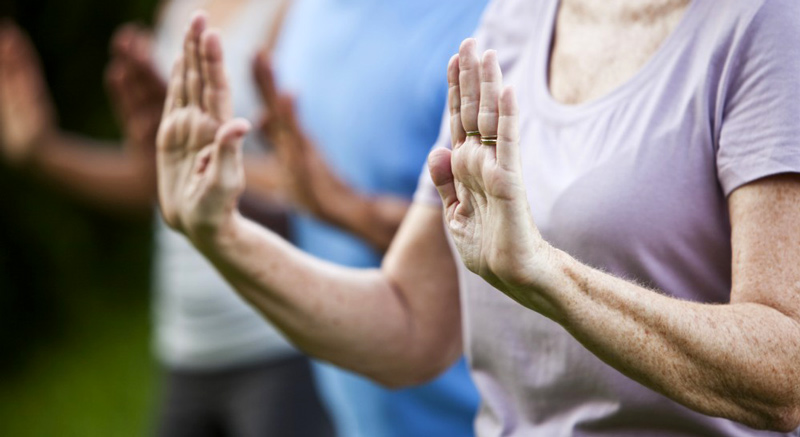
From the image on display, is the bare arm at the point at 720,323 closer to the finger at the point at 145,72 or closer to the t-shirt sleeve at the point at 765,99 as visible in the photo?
the t-shirt sleeve at the point at 765,99

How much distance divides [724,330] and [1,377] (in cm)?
372

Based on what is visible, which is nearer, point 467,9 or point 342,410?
point 467,9

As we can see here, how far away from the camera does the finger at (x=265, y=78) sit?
6.89 feet

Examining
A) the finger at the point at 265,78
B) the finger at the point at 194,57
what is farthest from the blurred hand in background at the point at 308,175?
the finger at the point at 194,57

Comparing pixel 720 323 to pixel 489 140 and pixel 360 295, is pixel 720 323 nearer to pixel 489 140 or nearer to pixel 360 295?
pixel 489 140

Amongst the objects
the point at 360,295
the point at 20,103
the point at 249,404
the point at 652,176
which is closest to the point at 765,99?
the point at 652,176

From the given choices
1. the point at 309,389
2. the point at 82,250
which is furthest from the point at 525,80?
the point at 82,250

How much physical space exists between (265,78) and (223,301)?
2.47ft

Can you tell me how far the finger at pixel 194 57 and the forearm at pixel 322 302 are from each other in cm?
19

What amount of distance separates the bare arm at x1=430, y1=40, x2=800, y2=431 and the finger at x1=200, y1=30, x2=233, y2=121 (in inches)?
19.7

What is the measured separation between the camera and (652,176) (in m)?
1.06

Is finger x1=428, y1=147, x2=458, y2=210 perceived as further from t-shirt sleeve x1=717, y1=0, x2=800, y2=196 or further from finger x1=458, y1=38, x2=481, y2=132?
t-shirt sleeve x1=717, y1=0, x2=800, y2=196

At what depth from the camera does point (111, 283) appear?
168 inches

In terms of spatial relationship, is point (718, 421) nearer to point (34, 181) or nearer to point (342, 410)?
point (342, 410)
